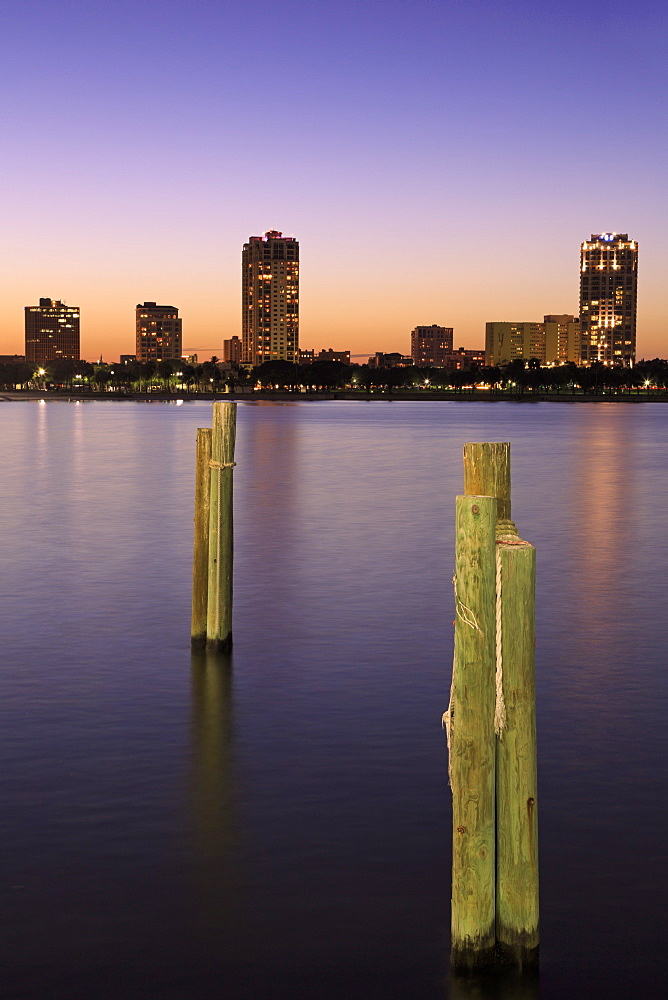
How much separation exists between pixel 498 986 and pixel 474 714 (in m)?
1.97

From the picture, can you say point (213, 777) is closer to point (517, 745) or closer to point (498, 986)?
point (498, 986)

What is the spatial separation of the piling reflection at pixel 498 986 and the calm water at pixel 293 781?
0.07 feet

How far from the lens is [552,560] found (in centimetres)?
2850

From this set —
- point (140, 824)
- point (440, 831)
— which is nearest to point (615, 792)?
point (440, 831)

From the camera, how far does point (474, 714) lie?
759 centimetres

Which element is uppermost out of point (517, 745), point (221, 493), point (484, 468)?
point (484, 468)

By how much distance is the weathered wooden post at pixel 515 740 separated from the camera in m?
7.53

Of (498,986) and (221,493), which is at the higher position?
(221,493)

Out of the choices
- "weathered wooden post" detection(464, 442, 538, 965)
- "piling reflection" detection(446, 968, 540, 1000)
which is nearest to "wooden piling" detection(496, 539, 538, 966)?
"weathered wooden post" detection(464, 442, 538, 965)

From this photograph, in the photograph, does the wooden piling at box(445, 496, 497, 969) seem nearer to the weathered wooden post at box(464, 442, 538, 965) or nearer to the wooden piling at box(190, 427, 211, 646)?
the weathered wooden post at box(464, 442, 538, 965)

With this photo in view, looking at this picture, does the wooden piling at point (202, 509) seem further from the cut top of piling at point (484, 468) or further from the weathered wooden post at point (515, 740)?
the weathered wooden post at point (515, 740)

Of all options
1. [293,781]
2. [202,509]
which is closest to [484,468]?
[293,781]

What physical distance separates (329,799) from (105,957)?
11.2 ft

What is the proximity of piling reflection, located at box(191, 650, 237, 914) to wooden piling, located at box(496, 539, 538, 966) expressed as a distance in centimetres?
251
